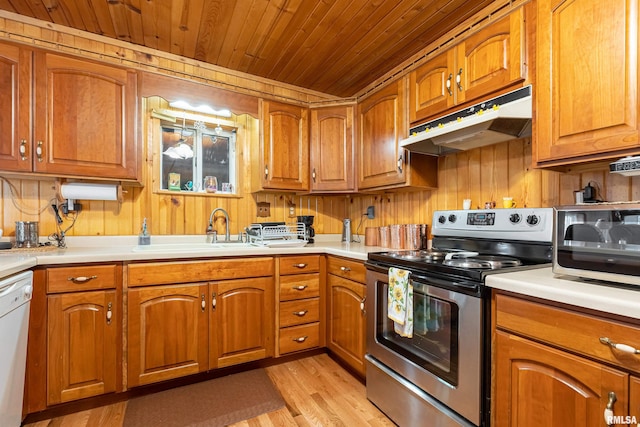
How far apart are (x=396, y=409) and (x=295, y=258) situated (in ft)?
3.65

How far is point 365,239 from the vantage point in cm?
268

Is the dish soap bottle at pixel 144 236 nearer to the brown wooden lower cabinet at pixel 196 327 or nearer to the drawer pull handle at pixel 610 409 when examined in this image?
the brown wooden lower cabinet at pixel 196 327

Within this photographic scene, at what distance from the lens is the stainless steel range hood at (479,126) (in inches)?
56.1

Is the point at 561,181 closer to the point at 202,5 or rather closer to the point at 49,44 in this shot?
the point at 202,5

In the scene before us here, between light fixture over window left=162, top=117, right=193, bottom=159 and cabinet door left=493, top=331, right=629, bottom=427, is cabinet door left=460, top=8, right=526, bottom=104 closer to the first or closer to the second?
cabinet door left=493, top=331, right=629, bottom=427

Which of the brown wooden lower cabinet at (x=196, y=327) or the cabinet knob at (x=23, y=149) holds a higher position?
the cabinet knob at (x=23, y=149)

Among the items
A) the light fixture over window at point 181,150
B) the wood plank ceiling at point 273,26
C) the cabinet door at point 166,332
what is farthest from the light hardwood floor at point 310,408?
the wood plank ceiling at point 273,26

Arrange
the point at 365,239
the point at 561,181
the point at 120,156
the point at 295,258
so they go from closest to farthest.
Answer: the point at 561,181
the point at 120,156
the point at 295,258
the point at 365,239

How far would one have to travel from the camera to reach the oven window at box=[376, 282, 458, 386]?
1.30 meters

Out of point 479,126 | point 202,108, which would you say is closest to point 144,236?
point 202,108

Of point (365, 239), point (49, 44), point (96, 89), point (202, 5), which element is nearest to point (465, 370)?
point (365, 239)

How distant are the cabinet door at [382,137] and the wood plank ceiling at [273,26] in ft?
1.24

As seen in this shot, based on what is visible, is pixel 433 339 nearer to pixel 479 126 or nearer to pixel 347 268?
pixel 347 268

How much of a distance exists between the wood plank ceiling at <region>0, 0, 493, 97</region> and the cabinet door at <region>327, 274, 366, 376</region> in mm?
1727
